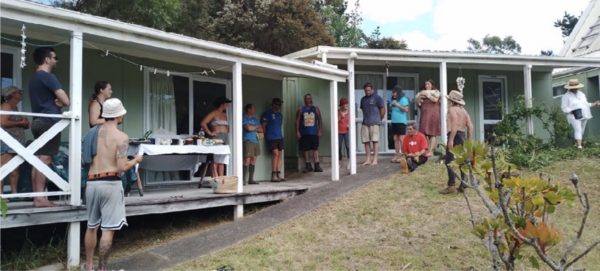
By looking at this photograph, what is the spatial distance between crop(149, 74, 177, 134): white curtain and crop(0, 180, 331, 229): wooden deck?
104 centimetres

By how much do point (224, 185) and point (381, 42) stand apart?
22127mm

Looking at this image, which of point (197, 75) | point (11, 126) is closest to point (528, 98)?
point (197, 75)

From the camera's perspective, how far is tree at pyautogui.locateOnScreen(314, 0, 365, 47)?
84.4 ft

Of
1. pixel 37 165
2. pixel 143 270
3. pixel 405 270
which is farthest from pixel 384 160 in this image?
pixel 37 165

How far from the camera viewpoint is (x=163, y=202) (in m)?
6.58

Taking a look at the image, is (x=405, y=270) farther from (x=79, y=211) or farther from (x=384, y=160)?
(x=384, y=160)

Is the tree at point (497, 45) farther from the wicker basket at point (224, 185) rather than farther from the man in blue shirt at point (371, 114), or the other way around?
the wicker basket at point (224, 185)

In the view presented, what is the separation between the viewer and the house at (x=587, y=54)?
1316 centimetres

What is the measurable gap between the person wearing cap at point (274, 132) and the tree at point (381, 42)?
18.3 meters

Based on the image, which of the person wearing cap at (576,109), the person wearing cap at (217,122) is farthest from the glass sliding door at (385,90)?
the person wearing cap at (217,122)

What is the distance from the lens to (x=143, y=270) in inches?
215

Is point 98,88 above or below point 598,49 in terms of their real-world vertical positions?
below

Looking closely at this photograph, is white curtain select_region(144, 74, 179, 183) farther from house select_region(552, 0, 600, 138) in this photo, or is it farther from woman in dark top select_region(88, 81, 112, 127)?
house select_region(552, 0, 600, 138)

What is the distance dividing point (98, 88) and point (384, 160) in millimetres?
6672
